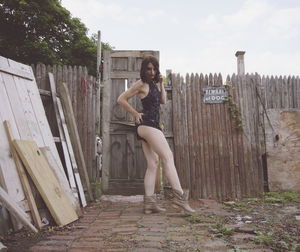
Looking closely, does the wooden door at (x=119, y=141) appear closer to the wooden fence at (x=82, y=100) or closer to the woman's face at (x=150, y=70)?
the wooden fence at (x=82, y=100)

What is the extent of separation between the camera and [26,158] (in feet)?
10.2

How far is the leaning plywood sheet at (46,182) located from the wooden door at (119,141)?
1.58m

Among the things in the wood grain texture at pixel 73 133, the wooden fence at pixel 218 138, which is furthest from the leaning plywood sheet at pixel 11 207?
the wooden fence at pixel 218 138

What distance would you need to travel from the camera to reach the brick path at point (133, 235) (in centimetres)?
229

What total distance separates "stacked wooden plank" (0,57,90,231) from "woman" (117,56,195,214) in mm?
985

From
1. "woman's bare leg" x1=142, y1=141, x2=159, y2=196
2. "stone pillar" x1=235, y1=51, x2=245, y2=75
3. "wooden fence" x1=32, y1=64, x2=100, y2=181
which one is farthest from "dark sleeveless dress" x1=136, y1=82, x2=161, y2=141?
"stone pillar" x1=235, y1=51, x2=245, y2=75

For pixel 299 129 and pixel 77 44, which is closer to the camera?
pixel 299 129

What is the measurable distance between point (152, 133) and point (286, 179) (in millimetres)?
2848

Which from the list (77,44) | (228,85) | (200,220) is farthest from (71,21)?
(200,220)

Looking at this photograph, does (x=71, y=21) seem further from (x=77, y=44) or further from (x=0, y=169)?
(x=0, y=169)

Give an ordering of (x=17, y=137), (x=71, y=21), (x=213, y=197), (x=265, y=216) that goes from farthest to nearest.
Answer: (x=71, y=21), (x=213, y=197), (x=265, y=216), (x=17, y=137)

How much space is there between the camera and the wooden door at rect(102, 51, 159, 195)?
4.98 m

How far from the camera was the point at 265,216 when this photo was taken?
360 cm

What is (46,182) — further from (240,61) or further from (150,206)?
(240,61)
